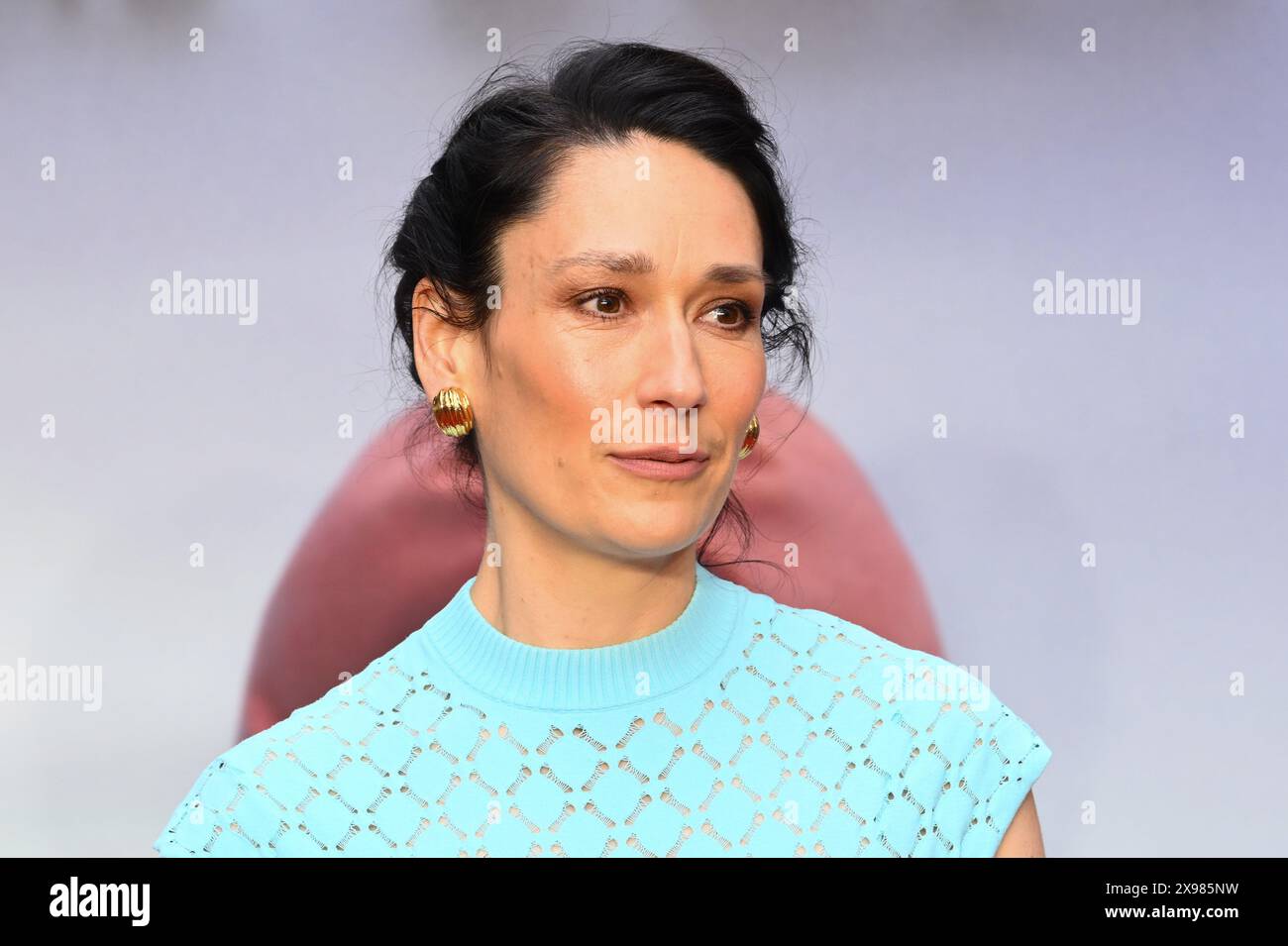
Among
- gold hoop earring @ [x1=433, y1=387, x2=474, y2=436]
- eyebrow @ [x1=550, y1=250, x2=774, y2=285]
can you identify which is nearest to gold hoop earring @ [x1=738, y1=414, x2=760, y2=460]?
eyebrow @ [x1=550, y1=250, x2=774, y2=285]

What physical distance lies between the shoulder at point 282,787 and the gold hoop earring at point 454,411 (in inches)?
12.4

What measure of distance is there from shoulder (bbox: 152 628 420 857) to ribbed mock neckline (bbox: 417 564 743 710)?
0.31 ft

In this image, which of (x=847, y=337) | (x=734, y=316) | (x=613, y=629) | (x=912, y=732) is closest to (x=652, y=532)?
(x=613, y=629)

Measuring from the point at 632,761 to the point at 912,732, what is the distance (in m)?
0.35

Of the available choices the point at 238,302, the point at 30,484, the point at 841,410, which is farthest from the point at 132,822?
the point at 841,410

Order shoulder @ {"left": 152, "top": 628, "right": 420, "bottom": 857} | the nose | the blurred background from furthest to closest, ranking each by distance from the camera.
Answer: the blurred background, shoulder @ {"left": 152, "top": 628, "right": 420, "bottom": 857}, the nose

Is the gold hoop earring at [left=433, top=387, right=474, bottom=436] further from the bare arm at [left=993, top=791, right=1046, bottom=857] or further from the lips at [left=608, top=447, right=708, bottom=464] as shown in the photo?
the bare arm at [left=993, top=791, right=1046, bottom=857]

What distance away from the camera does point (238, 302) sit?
2.67m

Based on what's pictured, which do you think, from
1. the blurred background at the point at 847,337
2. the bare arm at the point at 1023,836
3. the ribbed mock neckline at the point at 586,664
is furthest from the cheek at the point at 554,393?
the blurred background at the point at 847,337

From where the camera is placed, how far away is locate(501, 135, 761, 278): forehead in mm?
1613

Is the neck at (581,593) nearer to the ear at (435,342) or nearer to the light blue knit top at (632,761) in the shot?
the light blue knit top at (632,761)

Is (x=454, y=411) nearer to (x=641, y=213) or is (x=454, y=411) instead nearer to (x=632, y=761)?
(x=641, y=213)

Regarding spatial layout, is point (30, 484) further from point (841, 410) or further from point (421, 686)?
point (841, 410)

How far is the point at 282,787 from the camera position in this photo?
1686 millimetres
